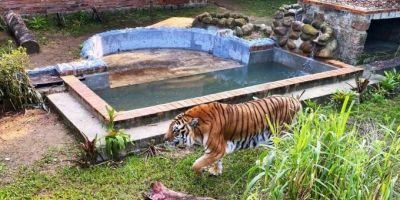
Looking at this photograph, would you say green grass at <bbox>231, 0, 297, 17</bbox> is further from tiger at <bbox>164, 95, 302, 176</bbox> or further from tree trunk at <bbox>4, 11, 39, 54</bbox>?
tiger at <bbox>164, 95, 302, 176</bbox>

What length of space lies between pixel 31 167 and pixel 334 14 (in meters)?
5.37

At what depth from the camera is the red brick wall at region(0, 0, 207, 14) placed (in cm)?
975

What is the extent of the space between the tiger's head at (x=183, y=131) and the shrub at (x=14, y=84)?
238 centimetres

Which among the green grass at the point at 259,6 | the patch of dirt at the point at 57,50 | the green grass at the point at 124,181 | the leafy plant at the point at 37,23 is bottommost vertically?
the green grass at the point at 124,181

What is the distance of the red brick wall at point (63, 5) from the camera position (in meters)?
9.75

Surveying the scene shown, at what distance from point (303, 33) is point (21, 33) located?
4953 millimetres

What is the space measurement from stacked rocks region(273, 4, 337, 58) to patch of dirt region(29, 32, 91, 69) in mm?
3582

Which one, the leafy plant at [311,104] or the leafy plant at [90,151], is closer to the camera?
the leafy plant at [90,151]

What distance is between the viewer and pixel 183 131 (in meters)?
3.83

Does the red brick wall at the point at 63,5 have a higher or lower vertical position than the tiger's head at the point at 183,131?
higher

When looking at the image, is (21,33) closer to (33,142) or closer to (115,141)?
(33,142)

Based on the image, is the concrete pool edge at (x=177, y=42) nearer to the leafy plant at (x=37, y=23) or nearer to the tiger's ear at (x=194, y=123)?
the leafy plant at (x=37, y=23)

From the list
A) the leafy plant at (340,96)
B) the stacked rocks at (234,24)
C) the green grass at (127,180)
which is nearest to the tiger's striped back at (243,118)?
the green grass at (127,180)

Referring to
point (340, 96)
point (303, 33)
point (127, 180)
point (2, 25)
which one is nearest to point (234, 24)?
point (303, 33)
